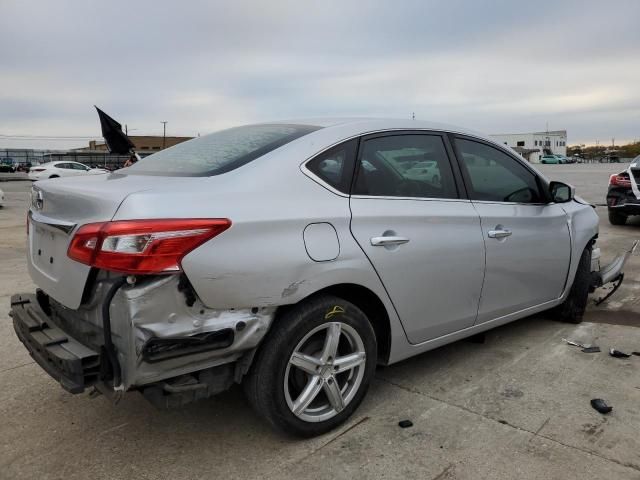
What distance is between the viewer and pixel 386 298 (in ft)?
9.40

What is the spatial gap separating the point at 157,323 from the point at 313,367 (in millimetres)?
834

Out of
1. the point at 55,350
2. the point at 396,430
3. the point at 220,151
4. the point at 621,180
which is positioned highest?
the point at 220,151

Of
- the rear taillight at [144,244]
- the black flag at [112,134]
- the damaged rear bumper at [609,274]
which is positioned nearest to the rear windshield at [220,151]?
the rear taillight at [144,244]

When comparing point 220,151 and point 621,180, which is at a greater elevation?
point 220,151

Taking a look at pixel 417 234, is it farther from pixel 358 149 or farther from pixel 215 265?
pixel 215 265

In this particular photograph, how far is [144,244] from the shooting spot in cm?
215

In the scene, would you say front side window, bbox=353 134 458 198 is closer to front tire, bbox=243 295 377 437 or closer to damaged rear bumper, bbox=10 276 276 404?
front tire, bbox=243 295 377 437

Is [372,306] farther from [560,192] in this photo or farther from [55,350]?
[560,192]

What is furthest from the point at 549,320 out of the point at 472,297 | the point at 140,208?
the point at 140,208

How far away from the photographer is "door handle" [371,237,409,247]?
109 inches

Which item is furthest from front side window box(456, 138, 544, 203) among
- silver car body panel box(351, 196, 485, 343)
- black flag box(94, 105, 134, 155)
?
black flag box(94, 105, 134, 155)

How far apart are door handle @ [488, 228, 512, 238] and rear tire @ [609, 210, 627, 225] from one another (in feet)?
27.7

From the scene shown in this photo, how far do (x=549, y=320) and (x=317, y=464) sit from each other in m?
2.88

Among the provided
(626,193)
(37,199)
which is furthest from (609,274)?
(626,193)
